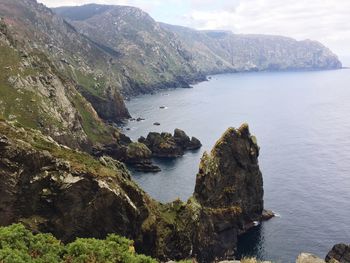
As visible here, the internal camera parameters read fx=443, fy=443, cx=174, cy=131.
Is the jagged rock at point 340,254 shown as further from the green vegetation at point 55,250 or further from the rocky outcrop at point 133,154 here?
the rocky outcrop at point 133,154

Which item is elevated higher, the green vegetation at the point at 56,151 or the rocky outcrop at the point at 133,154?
the green vegetation at the point at 56,151

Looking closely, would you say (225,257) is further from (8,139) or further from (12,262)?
(12,262)

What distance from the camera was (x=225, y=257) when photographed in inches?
3839

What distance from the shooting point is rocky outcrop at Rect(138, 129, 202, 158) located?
18312cm

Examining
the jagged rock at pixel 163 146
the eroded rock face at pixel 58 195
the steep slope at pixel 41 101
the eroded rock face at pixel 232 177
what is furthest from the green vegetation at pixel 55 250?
the jagged rock at pixel 163 146

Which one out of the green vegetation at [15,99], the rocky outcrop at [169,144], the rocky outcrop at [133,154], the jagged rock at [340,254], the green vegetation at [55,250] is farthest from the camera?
the rocky outcrop at [169,144]

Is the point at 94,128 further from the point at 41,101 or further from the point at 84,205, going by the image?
the point at 84,205

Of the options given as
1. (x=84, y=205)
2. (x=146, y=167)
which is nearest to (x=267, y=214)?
(x=146, y=167)

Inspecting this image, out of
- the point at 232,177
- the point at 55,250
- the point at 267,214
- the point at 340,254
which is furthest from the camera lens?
the point at 267,214

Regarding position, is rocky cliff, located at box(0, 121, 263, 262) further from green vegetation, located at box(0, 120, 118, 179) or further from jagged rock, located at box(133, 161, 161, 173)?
jagged rock, located at box(133, 161, 161, 173)

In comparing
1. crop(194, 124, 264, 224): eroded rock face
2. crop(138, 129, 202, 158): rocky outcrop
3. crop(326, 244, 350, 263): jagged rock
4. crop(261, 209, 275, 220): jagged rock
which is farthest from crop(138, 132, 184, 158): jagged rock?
crop(326, 244, 350, 263): jagged rock

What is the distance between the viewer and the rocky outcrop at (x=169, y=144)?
Result: 183 m

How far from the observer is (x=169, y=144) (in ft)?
608

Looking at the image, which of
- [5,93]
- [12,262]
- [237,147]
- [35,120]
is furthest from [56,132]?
[12,262]
